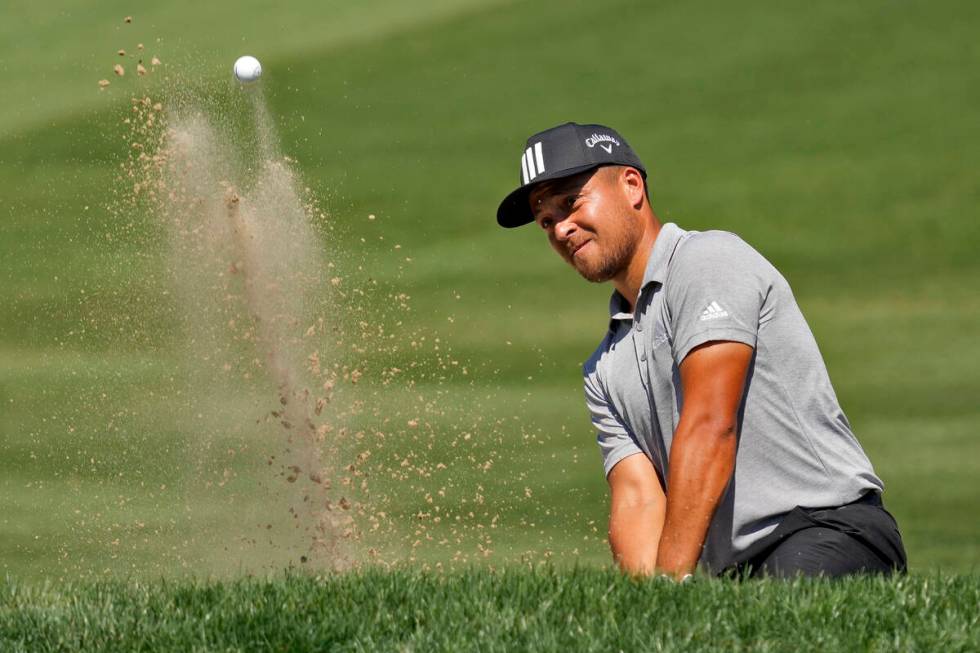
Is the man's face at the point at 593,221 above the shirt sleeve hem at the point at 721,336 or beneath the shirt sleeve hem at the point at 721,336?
above

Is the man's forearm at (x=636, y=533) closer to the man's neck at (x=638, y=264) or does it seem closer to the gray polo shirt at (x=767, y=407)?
the gray polo shirt at (x=767, y=407)

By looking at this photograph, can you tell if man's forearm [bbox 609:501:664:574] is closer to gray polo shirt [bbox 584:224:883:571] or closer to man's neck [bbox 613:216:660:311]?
gray polo shirt [bbox 584:224:883:571]

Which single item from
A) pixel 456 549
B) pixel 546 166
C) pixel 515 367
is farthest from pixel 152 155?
pixel 546 166

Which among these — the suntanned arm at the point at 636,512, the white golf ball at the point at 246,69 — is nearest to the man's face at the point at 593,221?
the suntanned arm at the point at 636,512

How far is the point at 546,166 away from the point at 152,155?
406 cm

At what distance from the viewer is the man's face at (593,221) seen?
400cm

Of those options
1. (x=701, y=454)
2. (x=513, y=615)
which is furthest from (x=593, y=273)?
(x=513, y=615)

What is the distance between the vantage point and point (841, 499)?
12.3 ft

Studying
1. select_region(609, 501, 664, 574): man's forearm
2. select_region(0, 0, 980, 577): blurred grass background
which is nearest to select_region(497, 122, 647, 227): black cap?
select_region(609, 501, 664, 574): man's forearm

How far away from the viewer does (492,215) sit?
7668 mm

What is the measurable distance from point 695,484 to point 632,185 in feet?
3.25

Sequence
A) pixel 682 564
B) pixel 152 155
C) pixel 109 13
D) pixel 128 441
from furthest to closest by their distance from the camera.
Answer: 1. pixel 109 13
2. pixel 152 155
3. pixel 128 441
4. pixel 682 564

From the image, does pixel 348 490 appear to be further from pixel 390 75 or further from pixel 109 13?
pixel 109 13

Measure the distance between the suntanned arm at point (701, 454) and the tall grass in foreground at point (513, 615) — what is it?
294mm
